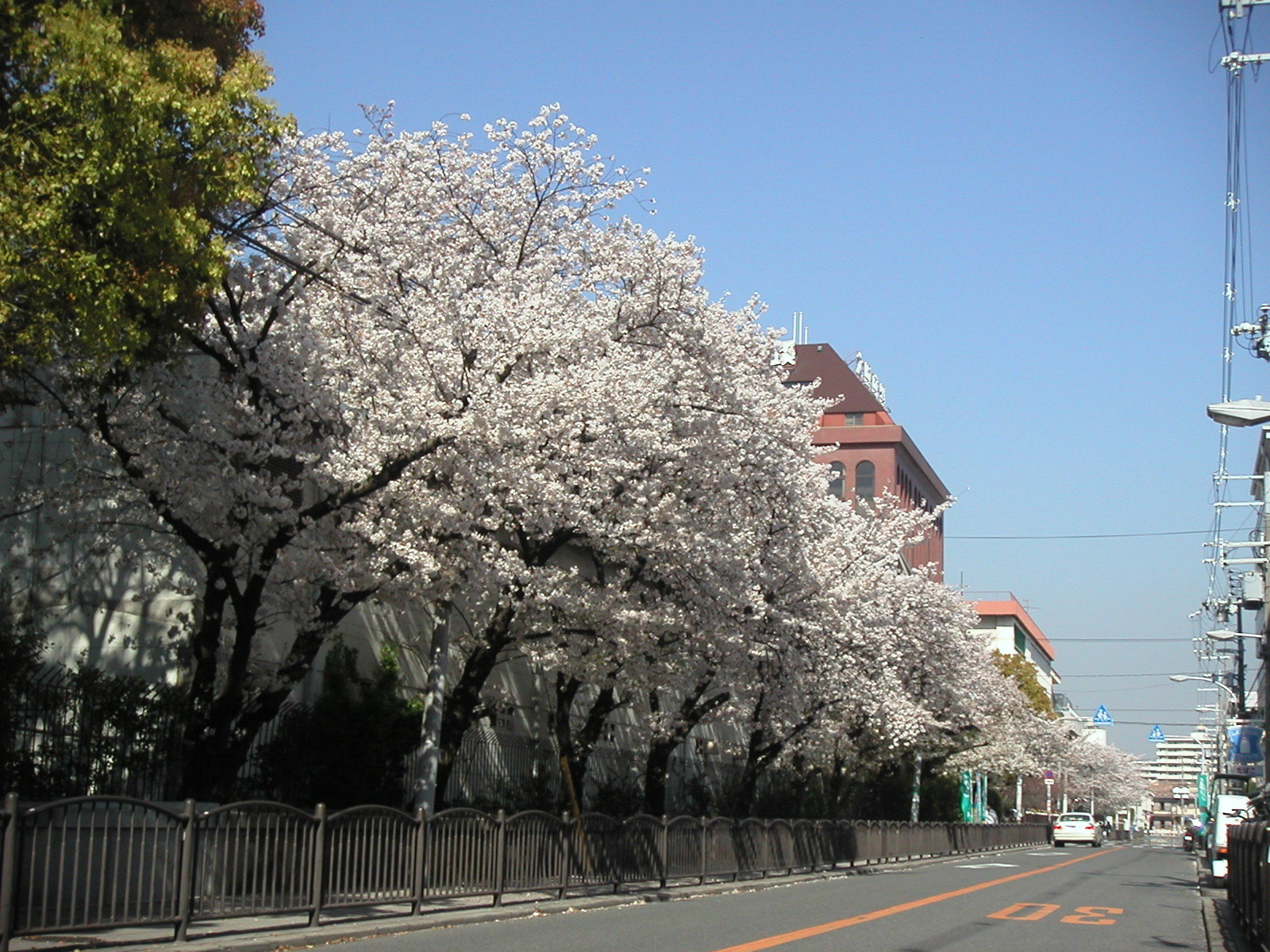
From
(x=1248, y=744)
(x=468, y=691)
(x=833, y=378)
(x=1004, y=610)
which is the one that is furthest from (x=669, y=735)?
(x=1004, y=610)

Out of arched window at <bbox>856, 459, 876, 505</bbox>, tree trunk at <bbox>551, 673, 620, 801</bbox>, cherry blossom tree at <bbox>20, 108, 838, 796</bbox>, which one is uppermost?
arched window at <bbox>856, 459, 876, 505</bbox>

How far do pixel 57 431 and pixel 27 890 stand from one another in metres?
12.3

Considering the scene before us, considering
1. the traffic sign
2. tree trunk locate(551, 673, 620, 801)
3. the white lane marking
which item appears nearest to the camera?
tree trunk locate(551, 673, 620, 801)

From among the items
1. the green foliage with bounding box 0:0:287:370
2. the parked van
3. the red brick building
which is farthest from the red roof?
the green foliage with bounding box 0:0:287:370

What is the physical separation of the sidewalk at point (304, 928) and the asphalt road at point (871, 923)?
30cm

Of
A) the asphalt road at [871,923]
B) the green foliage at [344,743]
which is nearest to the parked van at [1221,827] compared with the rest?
the asphalt road at [871,923]

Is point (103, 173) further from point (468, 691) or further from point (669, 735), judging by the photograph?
point (669, 735)

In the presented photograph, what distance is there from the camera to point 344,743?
72.5ft

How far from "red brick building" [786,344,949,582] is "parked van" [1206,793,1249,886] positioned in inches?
1784

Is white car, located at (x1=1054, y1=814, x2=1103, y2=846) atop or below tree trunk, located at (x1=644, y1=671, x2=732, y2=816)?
below

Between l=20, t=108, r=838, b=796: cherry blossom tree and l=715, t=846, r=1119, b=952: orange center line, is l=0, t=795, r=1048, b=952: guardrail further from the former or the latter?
l=715, t=846, r=1119, b=952: orange center line

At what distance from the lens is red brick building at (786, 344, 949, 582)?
82500mm

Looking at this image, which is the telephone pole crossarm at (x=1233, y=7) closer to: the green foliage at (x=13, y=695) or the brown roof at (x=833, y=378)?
the green foliage at (x=13, y=695)

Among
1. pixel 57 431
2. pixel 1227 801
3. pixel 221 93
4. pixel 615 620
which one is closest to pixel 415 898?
pixel 615 620
